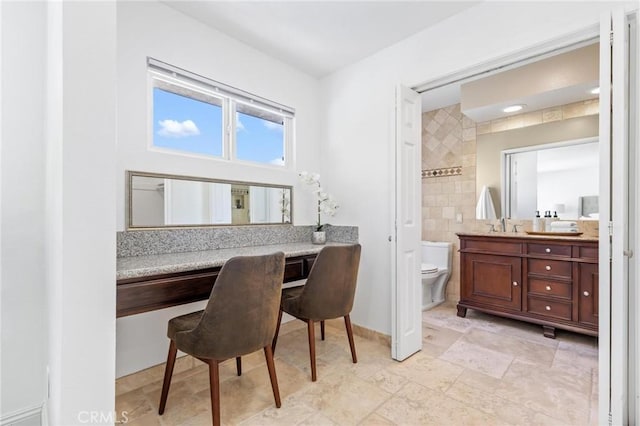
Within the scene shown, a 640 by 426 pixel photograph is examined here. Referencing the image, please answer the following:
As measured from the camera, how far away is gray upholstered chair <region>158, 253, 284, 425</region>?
1407mm

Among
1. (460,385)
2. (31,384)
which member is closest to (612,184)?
(460,385)

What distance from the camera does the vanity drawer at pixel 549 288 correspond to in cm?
247

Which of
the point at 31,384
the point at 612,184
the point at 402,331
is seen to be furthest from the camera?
the point at 402,331

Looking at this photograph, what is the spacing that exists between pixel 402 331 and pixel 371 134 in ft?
5.25

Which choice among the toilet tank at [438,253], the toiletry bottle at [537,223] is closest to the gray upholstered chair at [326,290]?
the toilet tank at [438,253]

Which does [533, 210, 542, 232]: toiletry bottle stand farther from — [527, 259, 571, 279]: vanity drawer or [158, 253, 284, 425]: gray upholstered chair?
[158, 253, 284, 425]: gray upholstered chair

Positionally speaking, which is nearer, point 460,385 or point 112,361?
point 112,361

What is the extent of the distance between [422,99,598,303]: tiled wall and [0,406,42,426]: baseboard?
→ 11.9 ft

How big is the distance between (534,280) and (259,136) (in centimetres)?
273

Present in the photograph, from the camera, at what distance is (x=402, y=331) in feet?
7.16

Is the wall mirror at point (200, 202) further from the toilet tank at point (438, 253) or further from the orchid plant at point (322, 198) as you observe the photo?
the toilet tank at point (438, 253)

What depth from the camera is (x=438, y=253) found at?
3.53 metres

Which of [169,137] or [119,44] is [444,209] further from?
[119,44]

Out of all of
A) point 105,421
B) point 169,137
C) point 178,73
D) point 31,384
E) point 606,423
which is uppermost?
point 178,73
